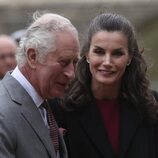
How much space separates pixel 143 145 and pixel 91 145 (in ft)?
1.08

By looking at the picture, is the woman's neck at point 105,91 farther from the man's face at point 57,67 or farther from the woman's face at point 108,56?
the man's face at point 57,67

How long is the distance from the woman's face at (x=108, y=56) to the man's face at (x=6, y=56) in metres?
2.86

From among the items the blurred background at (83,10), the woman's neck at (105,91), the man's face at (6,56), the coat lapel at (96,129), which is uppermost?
the woman's neck at (105,91)

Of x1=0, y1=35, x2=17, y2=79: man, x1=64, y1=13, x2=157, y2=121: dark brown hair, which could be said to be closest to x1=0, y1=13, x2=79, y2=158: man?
x1=64, y1=13, x2=157, y2=121: dark brown hair

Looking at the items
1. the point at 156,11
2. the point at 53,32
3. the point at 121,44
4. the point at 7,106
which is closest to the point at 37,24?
the point at 53,32

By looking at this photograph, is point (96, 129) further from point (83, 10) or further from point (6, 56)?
point (83, 10)

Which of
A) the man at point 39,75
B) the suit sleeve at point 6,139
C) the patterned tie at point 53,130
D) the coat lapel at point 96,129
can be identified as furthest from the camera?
the coat lapel at point 96,129

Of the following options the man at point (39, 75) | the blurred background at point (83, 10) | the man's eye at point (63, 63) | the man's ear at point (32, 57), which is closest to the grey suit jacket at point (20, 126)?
the man at point (39, 75)

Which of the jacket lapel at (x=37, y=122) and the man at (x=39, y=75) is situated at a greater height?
the man at (x=39, y=75)

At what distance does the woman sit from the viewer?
5.21 meters

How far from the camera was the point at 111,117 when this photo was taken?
5348 mm

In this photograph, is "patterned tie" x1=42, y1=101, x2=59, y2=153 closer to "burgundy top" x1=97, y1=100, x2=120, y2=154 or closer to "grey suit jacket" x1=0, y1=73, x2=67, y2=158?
"grey suit jacket" x1=0, y1=73, x2=67, y2=158

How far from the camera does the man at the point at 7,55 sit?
321 inches

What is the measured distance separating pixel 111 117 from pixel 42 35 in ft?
4.04
